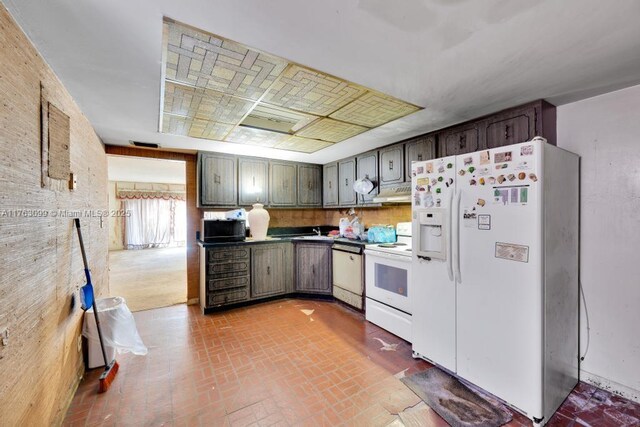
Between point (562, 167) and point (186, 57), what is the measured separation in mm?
2612

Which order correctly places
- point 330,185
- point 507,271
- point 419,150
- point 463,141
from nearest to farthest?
point 507,271 < point 463,141 < point 419,150 < point 330,185

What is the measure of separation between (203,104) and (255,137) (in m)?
1.00

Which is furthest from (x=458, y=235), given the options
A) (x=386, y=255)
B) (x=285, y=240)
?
(x=285, y=240)

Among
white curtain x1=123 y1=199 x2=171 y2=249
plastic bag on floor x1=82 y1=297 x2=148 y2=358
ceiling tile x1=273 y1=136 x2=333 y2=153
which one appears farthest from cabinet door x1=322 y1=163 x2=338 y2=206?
white curtain x1=123 y1=199 x2=171 y2=249

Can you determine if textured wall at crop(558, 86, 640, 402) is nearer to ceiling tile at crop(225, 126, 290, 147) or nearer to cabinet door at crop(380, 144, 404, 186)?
cabinet door at crop(380, 144, 404, 186)

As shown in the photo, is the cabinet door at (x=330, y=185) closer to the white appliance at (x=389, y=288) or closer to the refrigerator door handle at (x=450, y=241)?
the white appliance at (x=389, y=288)

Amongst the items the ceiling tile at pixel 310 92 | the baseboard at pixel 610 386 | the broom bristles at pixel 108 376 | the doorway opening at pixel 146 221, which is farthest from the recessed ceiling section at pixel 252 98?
the doorway opening at pixel 146 221

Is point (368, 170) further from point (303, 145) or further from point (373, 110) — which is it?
point (373, 110)

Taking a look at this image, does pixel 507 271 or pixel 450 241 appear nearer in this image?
pixel 507 271

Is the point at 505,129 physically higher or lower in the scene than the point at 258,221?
higher

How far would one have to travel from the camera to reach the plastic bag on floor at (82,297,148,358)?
2.28 m

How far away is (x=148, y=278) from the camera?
5461 millimetres

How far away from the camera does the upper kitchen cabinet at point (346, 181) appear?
4.14 meters

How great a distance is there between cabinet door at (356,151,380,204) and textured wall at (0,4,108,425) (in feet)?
10.4
